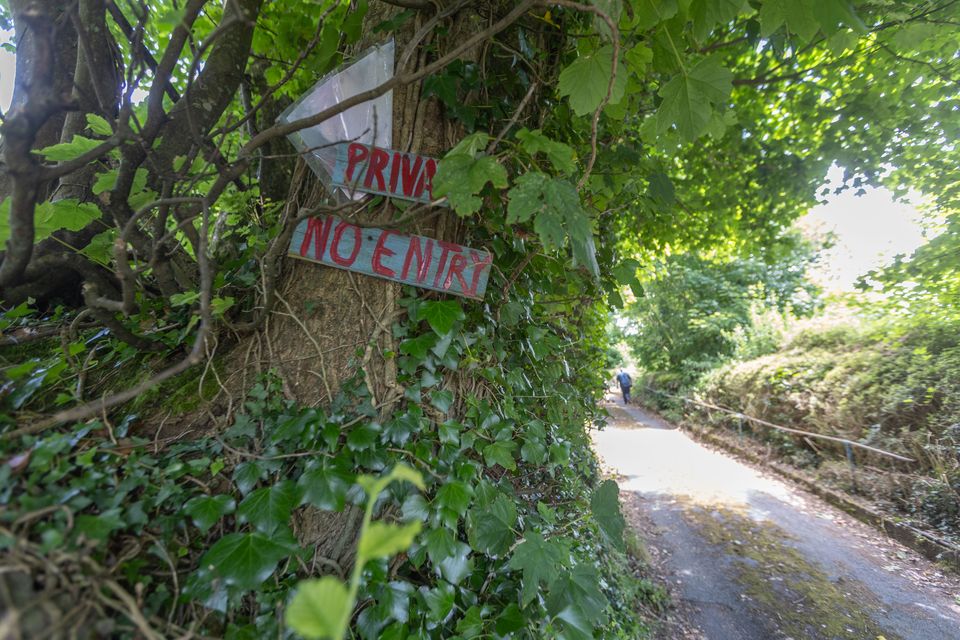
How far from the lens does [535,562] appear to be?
109 centimetres

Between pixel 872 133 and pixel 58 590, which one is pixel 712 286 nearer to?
pixel 872 133

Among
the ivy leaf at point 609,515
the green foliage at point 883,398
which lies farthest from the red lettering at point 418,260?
the green foliage at point 883,398

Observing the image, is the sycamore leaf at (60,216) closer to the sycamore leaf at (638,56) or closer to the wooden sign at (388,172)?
the wooden sign at (388,172)

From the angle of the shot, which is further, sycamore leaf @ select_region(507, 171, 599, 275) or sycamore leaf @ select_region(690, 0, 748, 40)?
sycamore leaf @ select_region(690, 0, 748, 40)

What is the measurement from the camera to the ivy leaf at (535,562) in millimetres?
1063

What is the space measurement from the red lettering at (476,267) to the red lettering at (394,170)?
363mm

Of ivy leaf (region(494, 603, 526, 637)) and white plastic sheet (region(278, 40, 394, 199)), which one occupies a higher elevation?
white plastic sheet (region(278, 40, 394, 199))

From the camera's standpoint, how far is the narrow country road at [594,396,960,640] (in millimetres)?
3109

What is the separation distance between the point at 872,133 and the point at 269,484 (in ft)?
17.6

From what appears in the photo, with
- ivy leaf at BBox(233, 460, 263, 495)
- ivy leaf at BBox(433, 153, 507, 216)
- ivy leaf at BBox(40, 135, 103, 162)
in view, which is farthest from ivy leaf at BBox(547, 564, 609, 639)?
ivy leaf at BBox(40, 135, 103, 162)

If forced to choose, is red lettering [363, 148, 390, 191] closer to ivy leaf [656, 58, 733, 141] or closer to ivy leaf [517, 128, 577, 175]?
ivy leaf [517, 128, 577, 175]

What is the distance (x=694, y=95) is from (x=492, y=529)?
61.7 inches

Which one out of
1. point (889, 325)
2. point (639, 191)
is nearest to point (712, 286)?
point (889, 325)

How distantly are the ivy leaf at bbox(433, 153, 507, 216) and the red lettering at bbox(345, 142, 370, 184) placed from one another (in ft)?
1.41
